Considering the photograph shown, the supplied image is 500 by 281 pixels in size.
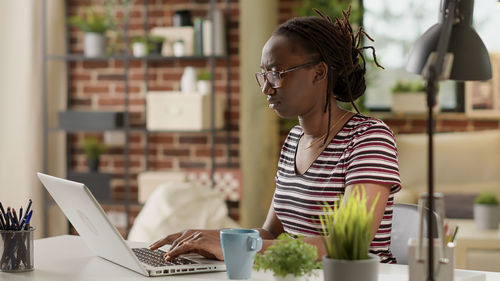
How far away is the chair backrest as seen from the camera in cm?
210

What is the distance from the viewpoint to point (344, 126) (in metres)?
2.05

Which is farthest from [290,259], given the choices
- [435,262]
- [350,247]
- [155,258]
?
[155,258]

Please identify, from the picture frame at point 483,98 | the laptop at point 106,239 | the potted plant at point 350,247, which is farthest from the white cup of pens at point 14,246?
the picture frame at point 483,98

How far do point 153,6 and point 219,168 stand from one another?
1131 mm

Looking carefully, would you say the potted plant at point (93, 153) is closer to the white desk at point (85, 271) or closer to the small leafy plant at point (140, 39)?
the small leafy plant at point (140, 39)

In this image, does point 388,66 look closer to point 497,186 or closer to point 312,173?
point 497,186

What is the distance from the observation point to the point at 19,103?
4.64 m

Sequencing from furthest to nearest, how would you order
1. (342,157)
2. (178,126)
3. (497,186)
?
(497,186) → (178,126) → (342,157)

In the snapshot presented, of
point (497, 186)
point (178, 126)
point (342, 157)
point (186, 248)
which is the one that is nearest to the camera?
point (186, 248)

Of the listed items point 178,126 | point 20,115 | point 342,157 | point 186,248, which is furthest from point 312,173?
point 20,115

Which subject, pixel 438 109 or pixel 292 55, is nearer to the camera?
pixel 292 55

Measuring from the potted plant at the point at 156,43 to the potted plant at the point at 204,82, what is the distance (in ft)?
0.97

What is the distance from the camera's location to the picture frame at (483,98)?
4.95 meters

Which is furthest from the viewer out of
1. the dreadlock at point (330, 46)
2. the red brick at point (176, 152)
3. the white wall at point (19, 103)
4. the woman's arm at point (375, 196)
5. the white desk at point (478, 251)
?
the red brick at point (176, 152)
